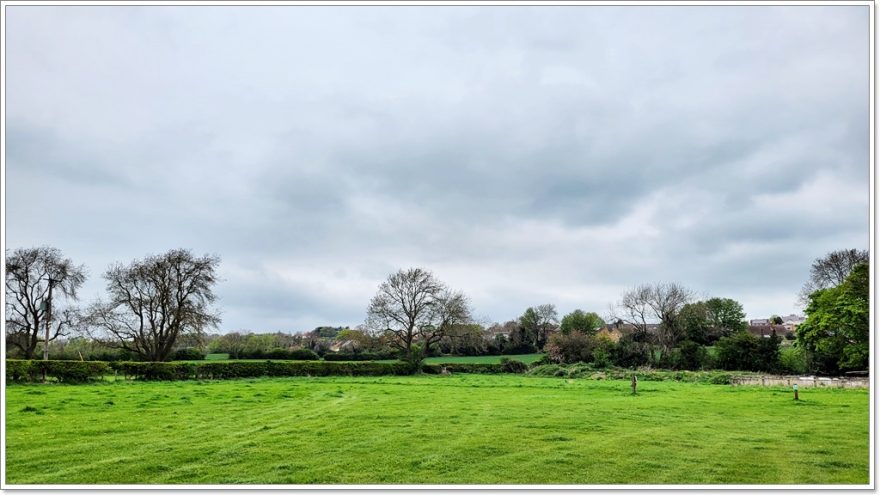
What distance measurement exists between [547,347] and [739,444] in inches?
1377

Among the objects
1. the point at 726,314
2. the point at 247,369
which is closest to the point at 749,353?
the point at 726,314

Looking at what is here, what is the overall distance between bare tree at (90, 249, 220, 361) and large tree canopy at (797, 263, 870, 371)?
32.2 meters

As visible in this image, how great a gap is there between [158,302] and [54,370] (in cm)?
1109

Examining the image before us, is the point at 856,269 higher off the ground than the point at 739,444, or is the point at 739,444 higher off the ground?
the point at 856,269

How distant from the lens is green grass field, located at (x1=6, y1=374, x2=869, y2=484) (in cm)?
767

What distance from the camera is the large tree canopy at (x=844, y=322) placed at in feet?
86.0

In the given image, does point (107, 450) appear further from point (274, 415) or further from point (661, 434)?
point (661, 434)

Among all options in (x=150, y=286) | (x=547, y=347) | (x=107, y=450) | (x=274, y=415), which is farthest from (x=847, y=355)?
(x=150, y=286)

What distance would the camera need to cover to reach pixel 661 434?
34.8 ft

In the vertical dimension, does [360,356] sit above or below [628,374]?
above

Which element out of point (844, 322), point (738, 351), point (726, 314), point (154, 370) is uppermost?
point (726, 314)

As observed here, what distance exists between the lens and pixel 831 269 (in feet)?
116

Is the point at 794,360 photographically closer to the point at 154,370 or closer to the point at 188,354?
the point at 154,370

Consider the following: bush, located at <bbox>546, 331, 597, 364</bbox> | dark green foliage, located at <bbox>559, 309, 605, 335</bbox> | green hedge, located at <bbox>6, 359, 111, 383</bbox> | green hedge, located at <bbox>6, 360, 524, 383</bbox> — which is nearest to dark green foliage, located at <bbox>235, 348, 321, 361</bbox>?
green hedge, located at <bbox>6, 360, 524, 383</bbox>
